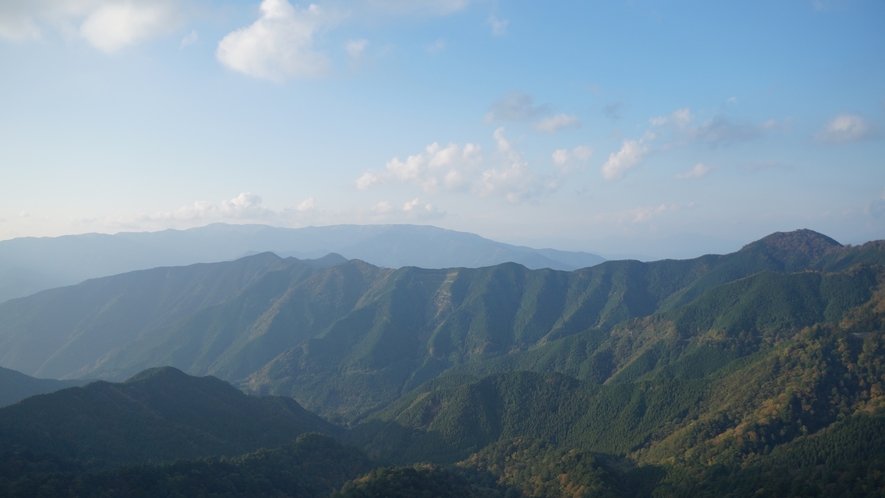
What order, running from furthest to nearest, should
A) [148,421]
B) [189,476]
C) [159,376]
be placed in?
[159,376], [148,421], [189,476]

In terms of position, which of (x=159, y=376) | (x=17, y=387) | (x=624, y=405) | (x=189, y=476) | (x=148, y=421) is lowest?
(x=17, y=387)

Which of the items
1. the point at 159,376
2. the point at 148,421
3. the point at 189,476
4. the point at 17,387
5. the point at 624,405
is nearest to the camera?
the point at 189,476

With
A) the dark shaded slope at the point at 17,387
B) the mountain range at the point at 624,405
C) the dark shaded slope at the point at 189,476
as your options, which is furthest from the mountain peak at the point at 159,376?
the dark shaded slope at the point at 17,387

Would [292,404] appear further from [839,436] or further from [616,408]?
[839,436]

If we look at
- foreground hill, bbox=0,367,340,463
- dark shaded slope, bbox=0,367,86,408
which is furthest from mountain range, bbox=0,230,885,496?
dark shaded slope, bbox=0,367,86,408

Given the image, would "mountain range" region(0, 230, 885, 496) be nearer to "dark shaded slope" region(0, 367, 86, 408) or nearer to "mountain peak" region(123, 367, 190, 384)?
"mountain peak" region(123, 367, 190, 384)

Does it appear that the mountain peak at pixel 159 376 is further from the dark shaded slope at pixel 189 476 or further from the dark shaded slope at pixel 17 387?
the dark shaded slope at pixel 17 387

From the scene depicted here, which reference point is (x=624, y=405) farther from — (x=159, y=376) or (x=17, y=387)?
(x=17, y=387)

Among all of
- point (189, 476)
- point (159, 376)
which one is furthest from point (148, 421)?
point (189, 476)
